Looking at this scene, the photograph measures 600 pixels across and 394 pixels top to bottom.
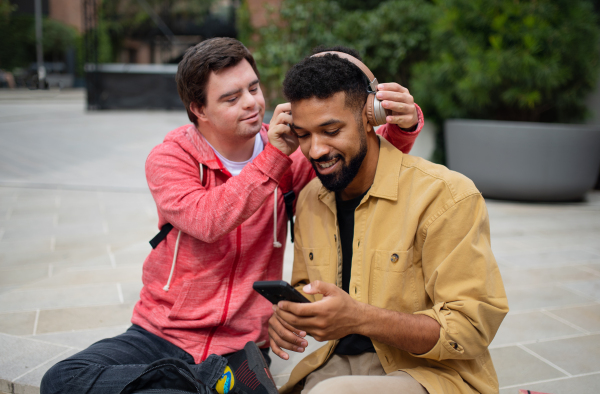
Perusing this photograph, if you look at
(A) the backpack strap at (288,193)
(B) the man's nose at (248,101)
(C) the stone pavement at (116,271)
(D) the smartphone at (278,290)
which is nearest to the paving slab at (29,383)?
(C) the stone pavement at (116,271)

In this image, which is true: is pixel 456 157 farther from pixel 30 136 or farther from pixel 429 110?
pixel 30 136

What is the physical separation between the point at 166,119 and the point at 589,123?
12.2 meters

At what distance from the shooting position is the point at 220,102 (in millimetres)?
2346

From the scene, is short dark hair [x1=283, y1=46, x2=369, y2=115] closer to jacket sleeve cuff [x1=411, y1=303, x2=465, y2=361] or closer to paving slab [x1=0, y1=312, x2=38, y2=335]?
jacket sleeve cuff [x1=411, y1=303, x2=465, y2=361]

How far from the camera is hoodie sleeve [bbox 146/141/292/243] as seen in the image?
2.00 meters

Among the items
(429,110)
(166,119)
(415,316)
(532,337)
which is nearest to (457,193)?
(415,316)

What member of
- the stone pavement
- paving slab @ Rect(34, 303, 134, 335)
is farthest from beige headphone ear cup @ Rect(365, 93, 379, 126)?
paving slab @ Rect(34, 303, 134, 335)

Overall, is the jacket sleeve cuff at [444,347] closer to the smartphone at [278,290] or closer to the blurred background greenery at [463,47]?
the smartphone at [278,290]

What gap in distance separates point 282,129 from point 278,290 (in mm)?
654

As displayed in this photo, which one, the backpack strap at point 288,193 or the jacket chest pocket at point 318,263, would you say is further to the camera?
the backpack strap at point 288,193

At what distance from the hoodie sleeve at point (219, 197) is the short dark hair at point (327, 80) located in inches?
10.3

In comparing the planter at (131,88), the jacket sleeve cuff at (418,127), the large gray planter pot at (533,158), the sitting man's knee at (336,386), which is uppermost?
the jacket sleeve cuff at (418,127)

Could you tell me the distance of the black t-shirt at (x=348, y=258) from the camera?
1.99 meters

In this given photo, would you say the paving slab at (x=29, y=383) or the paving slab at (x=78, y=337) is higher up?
the paving slab at (x=29, y=383)
